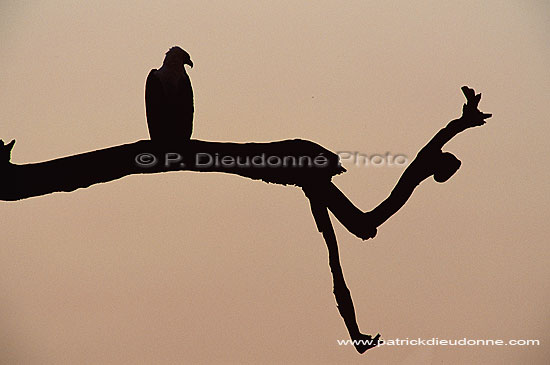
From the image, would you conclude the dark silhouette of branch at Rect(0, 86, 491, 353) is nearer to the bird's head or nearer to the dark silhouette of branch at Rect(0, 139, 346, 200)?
the dark silhouette of branch at Rect(0, 139, 346, 200)

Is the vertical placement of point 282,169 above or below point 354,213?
above

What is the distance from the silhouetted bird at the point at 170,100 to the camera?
2.24 metres

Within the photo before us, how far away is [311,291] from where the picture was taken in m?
2.29

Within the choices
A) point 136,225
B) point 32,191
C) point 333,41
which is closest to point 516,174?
point 333,41

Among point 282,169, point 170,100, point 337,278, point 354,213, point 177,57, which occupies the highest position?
point 177,57

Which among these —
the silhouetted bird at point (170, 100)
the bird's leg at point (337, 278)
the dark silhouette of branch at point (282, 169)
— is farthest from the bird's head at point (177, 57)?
the bird's leg at point (337, 278)

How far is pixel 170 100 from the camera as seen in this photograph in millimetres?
2244

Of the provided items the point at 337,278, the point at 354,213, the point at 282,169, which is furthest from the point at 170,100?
the point at 337,278

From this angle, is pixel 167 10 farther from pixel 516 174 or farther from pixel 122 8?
pixel 516 174

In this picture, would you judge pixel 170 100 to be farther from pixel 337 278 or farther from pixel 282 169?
pixel 337 278

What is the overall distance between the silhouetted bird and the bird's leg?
21.9 inches

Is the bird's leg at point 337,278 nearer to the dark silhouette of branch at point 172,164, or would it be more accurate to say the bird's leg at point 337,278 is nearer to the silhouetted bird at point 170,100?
the dark silhouette of branch at point 172,164

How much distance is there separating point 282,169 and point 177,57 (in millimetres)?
599

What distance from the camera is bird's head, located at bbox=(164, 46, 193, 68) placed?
7.41 ft
